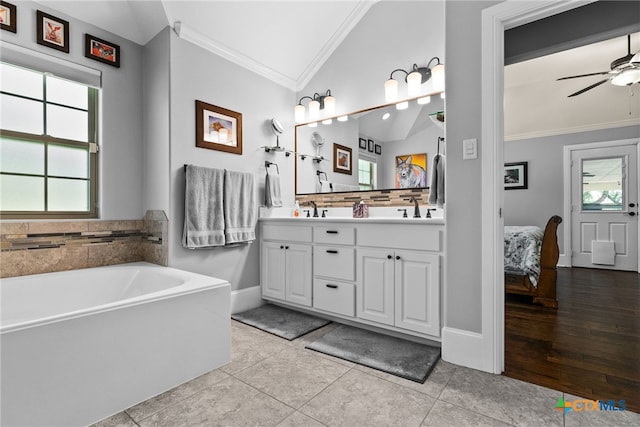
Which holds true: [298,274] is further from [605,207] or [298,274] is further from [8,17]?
[605,207]

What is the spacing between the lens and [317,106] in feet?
10.8

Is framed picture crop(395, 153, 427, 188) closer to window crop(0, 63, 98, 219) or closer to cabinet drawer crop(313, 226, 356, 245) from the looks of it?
cabinet drawer crop(313, 226, 356, 245)

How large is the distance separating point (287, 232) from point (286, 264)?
29cm

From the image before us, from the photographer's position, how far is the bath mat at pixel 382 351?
1.87 metres

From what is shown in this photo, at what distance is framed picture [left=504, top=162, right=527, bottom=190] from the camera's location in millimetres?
5441

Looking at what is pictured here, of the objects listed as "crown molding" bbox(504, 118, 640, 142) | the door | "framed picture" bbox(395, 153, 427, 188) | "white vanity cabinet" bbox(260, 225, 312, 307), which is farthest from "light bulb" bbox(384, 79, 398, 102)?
the door

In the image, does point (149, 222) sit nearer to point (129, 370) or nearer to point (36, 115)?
point (36, 115)

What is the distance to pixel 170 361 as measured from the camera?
169 centimetres

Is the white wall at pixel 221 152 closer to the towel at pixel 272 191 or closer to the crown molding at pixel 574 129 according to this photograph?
the towel at pixel 272 191

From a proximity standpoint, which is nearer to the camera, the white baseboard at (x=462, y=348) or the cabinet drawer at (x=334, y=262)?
the white baseboard at (x=462, y=348)

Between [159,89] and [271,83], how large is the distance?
1103mm

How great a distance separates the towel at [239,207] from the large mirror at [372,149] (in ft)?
2.24

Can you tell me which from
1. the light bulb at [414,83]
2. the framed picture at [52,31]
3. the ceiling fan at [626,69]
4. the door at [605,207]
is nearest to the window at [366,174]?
the light bulb at [414,83]

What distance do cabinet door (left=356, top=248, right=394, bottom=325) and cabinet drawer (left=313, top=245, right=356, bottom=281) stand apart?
0.07 meters
